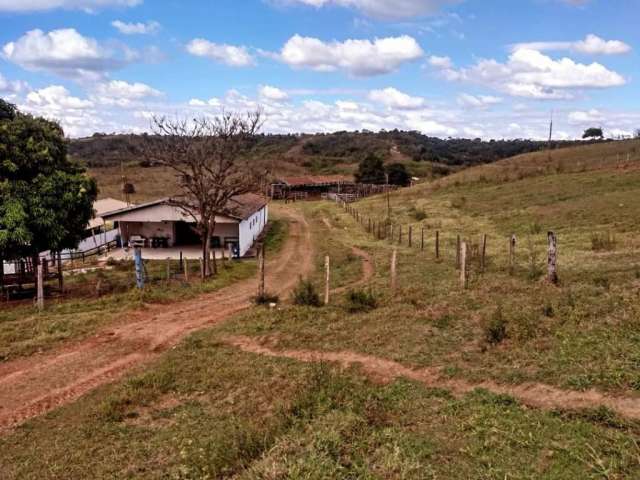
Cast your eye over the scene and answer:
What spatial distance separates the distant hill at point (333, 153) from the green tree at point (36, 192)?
220 ft

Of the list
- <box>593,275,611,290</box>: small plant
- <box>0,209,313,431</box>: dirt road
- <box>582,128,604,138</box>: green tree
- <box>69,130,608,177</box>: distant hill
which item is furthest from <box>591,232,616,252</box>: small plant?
<box>582,128,604,138</box>: green tree

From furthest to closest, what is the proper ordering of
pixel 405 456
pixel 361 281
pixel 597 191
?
pixel 597 191
pixel 361 281
pixel 405 456

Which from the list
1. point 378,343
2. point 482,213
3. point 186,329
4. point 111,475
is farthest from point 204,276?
point 482,213

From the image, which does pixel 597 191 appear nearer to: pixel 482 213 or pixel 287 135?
pixel 482 213

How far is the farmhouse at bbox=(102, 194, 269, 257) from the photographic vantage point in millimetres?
32250

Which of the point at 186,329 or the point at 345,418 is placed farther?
the point at 186,329

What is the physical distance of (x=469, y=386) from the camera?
8867mm

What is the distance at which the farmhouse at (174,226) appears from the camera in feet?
106

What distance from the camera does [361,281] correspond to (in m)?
20.5

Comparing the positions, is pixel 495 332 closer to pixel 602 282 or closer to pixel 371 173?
pixel 602 282

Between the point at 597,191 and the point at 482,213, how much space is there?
8.57 metres

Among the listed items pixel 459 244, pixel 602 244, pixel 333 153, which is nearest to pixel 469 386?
pixel 459 244

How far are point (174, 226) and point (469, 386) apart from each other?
30.3m

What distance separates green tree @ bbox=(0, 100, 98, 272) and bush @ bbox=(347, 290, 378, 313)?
1126 cm
